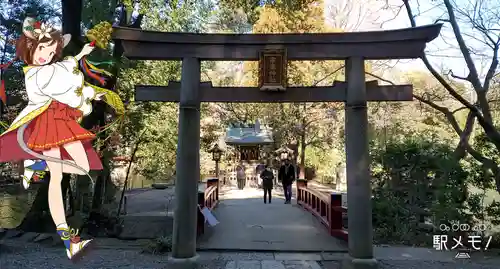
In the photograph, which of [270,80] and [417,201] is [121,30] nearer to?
[270,80]

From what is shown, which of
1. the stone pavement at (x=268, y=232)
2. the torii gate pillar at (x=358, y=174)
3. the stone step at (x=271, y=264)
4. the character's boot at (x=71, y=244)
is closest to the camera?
the character's boot at (x=71, y=244)

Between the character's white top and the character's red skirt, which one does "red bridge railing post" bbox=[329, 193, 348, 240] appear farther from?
the character's white top

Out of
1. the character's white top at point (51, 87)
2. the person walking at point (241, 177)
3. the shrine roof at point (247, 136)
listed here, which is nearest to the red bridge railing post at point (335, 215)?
the character's white top at point (51, 87)

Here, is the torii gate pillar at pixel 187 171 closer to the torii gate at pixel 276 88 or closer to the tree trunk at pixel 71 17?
the torii gate at pixel 276 88

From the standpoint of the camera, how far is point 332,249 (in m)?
7.43

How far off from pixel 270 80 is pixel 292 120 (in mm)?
14006

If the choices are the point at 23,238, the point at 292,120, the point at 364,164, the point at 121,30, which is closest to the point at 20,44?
the point at 121,30

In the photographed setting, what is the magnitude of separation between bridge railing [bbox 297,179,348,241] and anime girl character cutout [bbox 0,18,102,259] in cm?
554

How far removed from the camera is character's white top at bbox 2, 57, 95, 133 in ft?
18.2

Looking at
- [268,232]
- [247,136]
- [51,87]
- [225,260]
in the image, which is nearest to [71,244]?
[51,87]

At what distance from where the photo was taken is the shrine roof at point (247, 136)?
62.1ft

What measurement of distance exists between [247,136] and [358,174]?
44.5 feet

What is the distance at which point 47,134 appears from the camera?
18.0ft

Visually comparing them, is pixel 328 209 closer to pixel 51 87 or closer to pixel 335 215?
pixel 335 215
